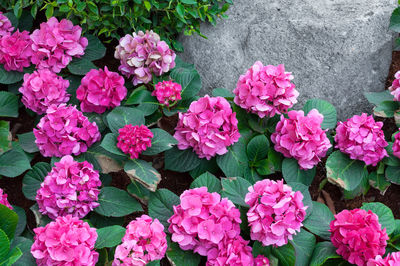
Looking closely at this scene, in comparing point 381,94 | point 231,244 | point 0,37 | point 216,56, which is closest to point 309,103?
point 381,94

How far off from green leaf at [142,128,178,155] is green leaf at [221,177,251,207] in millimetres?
314

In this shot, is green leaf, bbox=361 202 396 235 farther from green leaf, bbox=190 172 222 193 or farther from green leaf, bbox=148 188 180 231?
green leaf, bbox=148 188 180 231

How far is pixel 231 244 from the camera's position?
1973 millimetres

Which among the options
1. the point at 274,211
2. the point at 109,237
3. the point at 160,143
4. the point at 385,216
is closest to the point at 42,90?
the point at 160,143

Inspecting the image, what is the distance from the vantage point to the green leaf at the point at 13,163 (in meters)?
2.26

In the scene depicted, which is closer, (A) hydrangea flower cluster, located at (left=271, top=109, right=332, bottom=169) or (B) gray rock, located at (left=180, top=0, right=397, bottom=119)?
(A) hydrangea flower cluster, located at (left=271, top=109, right=332, bottom=169)

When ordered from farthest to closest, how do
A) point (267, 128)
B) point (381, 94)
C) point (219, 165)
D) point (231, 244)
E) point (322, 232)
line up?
point (381, 94)
point (267, 128)
point (219, 165)
point (322, 232)
point (231, 244)

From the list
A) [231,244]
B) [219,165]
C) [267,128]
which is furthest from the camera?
[267,128]

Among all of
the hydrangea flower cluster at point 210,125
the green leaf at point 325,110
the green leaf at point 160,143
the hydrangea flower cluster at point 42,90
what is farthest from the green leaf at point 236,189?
the hydrangea flower cluster at point 42,90

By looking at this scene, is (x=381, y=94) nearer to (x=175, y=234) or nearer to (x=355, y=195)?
(x=355, y=195)

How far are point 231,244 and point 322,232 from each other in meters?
0.47

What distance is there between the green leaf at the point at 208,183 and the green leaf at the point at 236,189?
62mm

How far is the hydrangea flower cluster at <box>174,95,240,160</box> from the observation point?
2.24 metres

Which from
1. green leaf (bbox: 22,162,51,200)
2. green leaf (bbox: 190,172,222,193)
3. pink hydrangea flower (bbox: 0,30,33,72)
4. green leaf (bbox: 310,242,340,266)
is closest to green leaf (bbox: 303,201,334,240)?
green leaf (bbox: 310,242,340,266)
